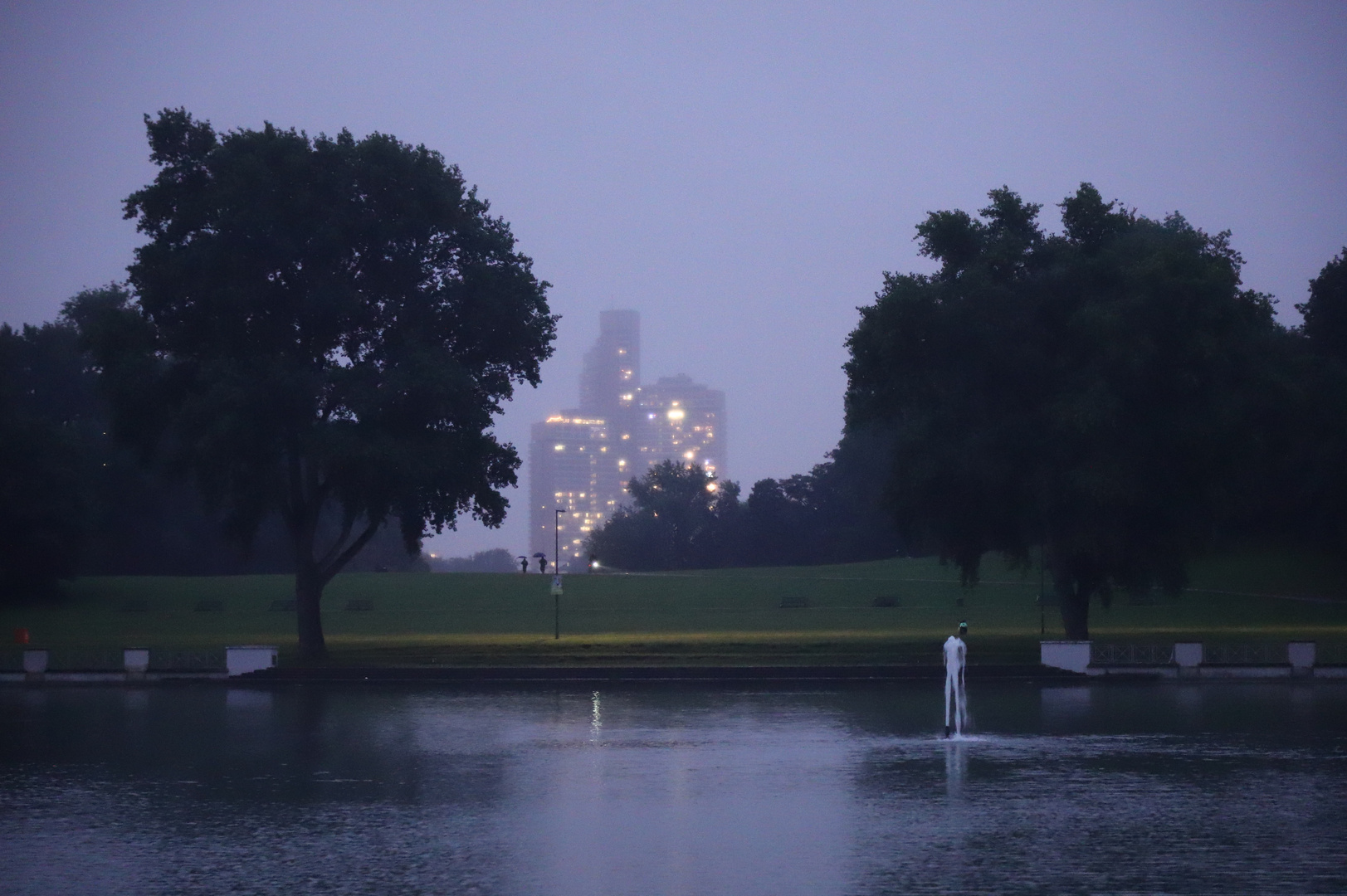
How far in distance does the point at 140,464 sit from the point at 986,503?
86.9 feet

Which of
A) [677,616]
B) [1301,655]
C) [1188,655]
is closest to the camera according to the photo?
[1301,655]

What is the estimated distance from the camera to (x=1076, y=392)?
3662cm

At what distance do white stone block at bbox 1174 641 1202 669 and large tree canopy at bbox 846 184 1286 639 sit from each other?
14.4ft

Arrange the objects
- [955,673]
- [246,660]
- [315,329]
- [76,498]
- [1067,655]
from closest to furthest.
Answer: [955,673] → [1067,655] → [246,660] → [315,329] → [76,498]

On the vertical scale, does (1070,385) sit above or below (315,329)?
below

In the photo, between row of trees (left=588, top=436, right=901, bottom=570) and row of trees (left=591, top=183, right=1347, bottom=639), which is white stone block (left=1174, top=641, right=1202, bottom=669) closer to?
row of trees (left=591, top=183, right=1347, bottom=639)

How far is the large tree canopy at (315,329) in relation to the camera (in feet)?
116

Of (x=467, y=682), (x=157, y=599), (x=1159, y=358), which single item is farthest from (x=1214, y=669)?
(x=157, y=599)

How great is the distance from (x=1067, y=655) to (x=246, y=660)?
2161cm

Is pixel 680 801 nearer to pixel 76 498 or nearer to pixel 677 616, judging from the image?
pixel 677 616

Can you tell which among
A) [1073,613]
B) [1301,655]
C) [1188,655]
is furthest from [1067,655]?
[1073,613]

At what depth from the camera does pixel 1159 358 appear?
121 ft

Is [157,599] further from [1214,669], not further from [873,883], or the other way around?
[873,883]

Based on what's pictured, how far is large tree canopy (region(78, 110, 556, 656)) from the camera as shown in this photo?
35.5 metres
